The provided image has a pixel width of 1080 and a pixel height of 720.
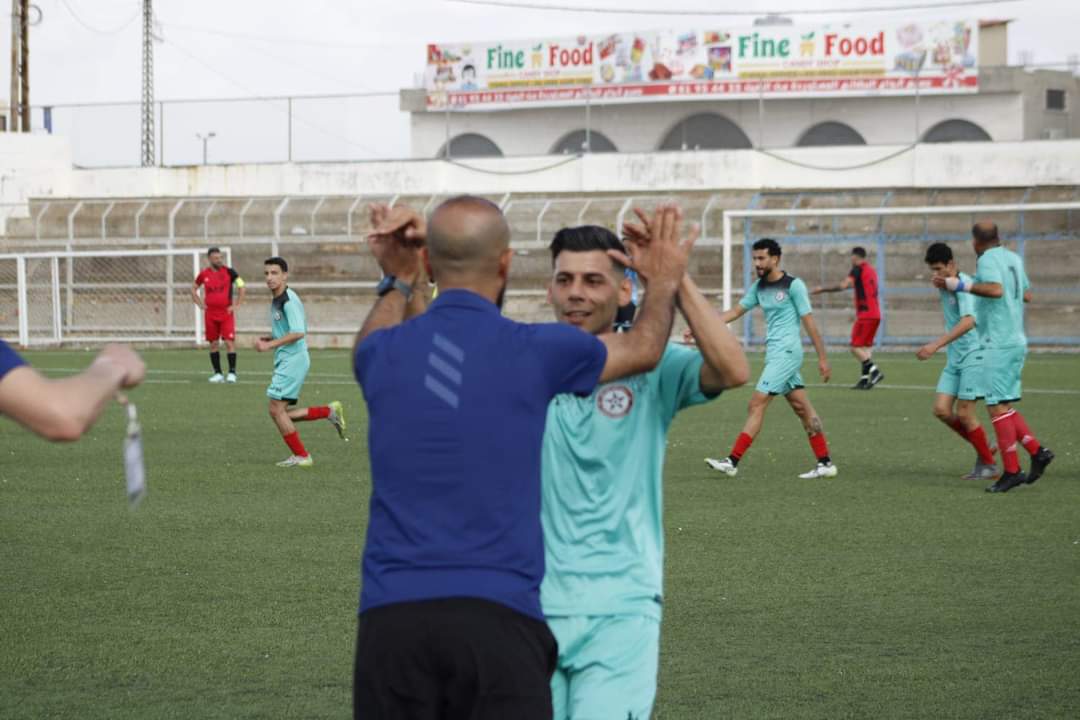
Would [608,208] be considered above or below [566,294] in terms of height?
above

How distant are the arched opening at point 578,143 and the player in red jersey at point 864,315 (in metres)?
24.7

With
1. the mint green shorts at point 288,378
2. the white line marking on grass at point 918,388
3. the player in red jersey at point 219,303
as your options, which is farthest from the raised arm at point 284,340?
the player in red jersey at point 219,303

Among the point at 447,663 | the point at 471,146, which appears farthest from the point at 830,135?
the point at 447,663

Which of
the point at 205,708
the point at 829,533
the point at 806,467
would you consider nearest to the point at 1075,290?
the point at 806,467

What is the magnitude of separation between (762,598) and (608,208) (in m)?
28.4

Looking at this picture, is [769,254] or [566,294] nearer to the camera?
[566,294]

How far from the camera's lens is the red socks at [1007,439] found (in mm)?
11820

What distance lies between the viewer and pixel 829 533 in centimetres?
994

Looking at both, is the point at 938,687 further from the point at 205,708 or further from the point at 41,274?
the point at 41,274

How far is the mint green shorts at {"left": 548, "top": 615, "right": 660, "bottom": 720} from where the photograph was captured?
3.57m

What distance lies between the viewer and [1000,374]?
39.7 feet

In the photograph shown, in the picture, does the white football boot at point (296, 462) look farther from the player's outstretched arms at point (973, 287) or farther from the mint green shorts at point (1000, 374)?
the mint green shorts at point (1000, 374)

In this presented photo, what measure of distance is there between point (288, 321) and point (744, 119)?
35.2 meters

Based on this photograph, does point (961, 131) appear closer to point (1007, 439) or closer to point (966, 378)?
point (966, 378)
